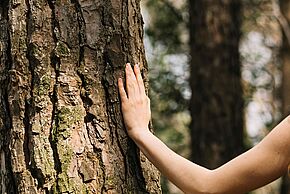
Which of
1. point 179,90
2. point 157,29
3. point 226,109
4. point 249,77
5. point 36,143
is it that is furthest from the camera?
point 249,77

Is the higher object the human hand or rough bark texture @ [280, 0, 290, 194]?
rough bark texture @ [280, 0, 290, 194]

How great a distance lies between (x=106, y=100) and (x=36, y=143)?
0.30 m

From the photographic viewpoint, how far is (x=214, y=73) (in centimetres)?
691

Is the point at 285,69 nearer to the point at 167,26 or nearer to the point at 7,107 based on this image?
the point at 167,26

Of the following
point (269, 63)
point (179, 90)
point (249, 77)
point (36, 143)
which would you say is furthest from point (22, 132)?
point (269, 63)

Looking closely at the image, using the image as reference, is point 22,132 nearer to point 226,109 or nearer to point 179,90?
point 226,109

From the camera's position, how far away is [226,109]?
22.3ft

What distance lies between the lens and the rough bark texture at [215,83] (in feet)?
22.1

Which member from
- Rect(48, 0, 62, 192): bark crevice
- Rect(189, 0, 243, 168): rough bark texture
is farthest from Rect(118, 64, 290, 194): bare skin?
Rect(189, 0, 243, 168): rough bark texture

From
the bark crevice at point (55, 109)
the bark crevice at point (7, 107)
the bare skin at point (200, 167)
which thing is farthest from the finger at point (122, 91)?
the bark crevice at point (7, 107)

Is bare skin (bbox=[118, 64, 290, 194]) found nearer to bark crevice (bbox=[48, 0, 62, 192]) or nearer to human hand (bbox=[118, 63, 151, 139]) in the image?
human hand (bbox=[118, 63, 151, 139])

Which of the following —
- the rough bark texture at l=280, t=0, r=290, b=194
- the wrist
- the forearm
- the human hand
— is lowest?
the forearm

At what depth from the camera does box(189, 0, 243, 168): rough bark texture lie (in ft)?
22.1

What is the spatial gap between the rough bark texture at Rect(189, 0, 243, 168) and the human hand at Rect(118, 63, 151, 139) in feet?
12.7
